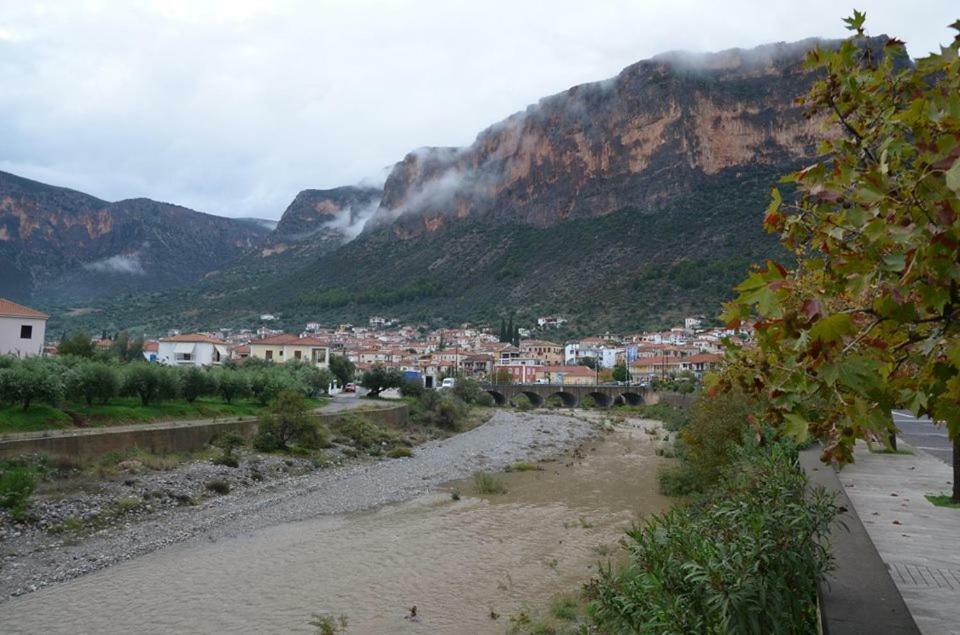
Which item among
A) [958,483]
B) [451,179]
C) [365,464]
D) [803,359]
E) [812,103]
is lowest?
[365,464]

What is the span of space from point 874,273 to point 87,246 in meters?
196

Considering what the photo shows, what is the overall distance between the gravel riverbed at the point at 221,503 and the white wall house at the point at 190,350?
35.7 meters

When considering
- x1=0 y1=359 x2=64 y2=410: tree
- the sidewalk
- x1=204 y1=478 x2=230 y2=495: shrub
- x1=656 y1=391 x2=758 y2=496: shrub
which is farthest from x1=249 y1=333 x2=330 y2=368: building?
the sidewalk

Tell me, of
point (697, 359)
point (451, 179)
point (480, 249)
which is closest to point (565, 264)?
point (480, 249)

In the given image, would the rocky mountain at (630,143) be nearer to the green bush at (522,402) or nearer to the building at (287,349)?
the green bush at (522,402)

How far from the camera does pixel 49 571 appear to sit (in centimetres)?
1197

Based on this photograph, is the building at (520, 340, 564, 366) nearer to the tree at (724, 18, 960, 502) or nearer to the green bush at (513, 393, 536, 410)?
the green bush at (513, 393, 536, 410)

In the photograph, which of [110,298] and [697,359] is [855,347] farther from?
[110,298]

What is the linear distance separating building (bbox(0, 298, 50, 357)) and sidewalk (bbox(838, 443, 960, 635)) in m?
37.7

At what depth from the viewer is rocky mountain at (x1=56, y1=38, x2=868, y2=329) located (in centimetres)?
8862

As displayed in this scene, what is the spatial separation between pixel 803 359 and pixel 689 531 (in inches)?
148

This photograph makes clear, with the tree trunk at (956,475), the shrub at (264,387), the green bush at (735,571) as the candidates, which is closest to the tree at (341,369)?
the shrub at (264,387)

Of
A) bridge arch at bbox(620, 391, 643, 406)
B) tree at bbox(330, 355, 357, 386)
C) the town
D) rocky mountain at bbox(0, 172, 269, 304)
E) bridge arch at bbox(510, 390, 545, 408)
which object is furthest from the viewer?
rocky mountain at bbox(0, 172, 269, 304)

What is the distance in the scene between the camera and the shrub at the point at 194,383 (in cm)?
2977
